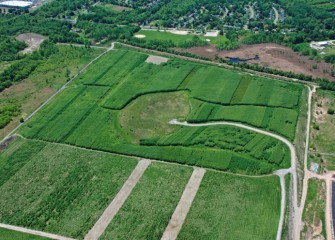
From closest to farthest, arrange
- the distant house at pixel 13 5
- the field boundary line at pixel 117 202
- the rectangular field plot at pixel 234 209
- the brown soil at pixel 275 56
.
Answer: the rectangular field plot at pixel 234 209 → the field boundary line at pixel 117 202 → the brown soil at pixel 275 56 → the distant house at pixel 13 5

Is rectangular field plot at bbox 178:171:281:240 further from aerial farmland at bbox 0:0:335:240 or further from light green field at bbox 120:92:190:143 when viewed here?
light green field at bbox 120:92:190:143

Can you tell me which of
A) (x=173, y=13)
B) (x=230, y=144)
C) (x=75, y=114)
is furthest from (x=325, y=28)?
Answer: (x=75, y=114)

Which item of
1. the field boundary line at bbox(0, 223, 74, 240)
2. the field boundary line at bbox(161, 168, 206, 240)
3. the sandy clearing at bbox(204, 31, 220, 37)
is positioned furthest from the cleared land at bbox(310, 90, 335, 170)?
the field boundary line at bbox(0, 223, 74, 240)

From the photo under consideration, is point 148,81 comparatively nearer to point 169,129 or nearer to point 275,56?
point 169,129

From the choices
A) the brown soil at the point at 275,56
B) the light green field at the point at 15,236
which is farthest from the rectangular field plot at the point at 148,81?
the light green field at the point at 15,236

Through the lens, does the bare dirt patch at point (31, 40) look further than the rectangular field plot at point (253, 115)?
Yes

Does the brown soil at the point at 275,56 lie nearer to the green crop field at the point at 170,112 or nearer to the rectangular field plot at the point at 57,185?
the green crop field at the point at 170,112
